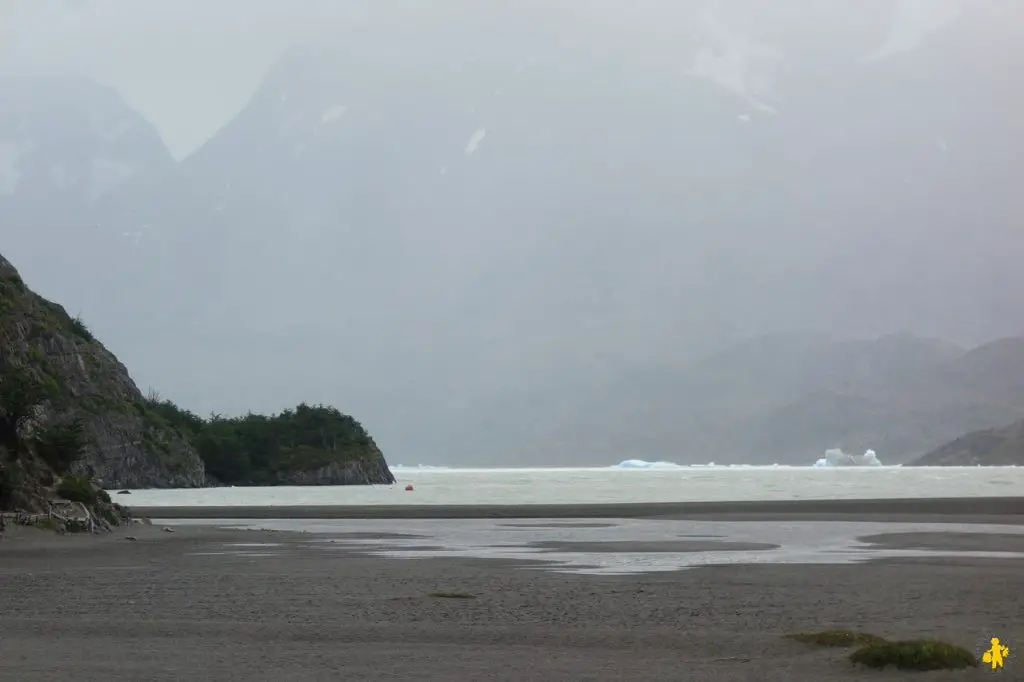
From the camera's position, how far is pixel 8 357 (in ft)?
180

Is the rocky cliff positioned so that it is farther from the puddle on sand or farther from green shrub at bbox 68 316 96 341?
the puddle on sand

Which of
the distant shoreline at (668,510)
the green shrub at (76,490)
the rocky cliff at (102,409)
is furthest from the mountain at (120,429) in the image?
the distant shoreline at (668,510)

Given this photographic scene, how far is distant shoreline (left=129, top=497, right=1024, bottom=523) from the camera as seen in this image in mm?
49625

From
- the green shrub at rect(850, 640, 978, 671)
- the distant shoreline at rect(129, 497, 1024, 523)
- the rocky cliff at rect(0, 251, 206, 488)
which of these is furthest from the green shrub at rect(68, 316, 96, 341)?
the green shrub at rect(850, 640, 978, 671)

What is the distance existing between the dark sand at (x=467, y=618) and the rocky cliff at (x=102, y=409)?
6220cm

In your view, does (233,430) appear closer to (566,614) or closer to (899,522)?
(899,522)

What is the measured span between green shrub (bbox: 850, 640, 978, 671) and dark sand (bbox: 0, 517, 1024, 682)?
0.27 meters

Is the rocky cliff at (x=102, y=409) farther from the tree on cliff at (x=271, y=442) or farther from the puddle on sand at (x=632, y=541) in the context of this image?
the puddle on sand at (x=632, y=541)

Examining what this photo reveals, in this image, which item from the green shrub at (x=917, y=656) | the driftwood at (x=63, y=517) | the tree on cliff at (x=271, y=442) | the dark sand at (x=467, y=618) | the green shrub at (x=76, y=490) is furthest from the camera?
the tree on cliff at (x=271, y=442)

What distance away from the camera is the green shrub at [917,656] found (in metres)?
12.3

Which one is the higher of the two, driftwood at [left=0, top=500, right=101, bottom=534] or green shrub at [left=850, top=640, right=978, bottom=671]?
driftwood at [left=0, top=500, right=101, bottom=534]

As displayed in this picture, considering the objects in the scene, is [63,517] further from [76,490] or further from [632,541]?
[632,541]

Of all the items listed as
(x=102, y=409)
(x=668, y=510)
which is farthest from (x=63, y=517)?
(x=102, y=409)

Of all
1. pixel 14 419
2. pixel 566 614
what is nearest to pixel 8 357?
pixel 14 419
